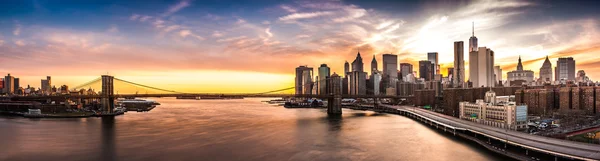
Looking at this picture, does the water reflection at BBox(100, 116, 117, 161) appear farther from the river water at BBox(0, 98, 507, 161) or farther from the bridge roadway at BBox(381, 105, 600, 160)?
the bridge roadway at BBox(381, 105, 600, 160)

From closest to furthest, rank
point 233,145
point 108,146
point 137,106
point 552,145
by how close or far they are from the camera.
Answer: point 552,145
point 108,146
point 233,145
point 137,106

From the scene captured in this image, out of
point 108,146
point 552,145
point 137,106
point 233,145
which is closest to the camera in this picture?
point 552,145

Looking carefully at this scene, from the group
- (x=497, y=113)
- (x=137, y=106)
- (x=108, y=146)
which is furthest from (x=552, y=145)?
(x=137, y=106)

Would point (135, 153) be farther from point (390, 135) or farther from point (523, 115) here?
point (523, 115)

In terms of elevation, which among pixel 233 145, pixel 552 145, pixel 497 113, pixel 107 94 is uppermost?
pixel 107 94

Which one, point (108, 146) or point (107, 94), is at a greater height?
point (107, 94)

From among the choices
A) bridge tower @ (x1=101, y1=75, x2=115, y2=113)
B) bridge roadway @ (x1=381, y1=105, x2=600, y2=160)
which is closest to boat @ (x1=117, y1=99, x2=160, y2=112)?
bridge tower @ (x1=101, y1=75, x2=115, y2=113)

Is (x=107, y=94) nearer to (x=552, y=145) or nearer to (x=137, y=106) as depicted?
(x=137, y=106)

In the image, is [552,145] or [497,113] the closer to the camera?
[552,145]
